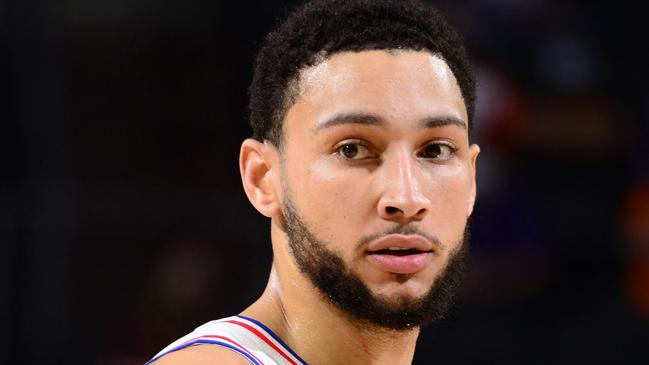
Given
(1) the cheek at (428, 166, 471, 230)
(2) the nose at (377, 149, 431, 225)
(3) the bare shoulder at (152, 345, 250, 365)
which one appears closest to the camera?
(3) the bare shoulder at (152, 345, 250, 365)

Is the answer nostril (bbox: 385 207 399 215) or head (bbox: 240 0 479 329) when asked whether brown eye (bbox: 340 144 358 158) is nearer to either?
head (bbox: 240 0 479 329)

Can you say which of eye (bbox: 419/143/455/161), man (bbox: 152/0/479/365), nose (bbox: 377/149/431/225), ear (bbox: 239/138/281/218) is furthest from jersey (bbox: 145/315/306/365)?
eye (bbox: 419/143/455/161)

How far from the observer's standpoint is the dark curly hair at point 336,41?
3439 millimetres

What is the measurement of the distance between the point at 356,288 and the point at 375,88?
0.64 metres

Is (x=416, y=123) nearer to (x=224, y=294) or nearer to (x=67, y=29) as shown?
(x=224, y=294)

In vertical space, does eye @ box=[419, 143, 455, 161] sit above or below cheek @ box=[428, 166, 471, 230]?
above

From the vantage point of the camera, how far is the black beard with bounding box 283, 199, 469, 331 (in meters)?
3.28

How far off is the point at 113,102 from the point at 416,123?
635 centimetres

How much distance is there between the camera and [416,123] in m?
3.29

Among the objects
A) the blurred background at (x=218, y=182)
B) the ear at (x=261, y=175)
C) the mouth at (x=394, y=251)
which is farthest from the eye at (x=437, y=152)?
the blurred background at (x=218, y=182)

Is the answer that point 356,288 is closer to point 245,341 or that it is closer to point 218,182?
point 245,341

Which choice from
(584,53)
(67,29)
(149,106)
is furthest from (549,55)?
(67,29)

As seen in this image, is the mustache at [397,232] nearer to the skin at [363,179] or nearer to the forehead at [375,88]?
the skin at [363,179]

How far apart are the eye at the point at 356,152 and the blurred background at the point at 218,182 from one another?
15.0 ft
